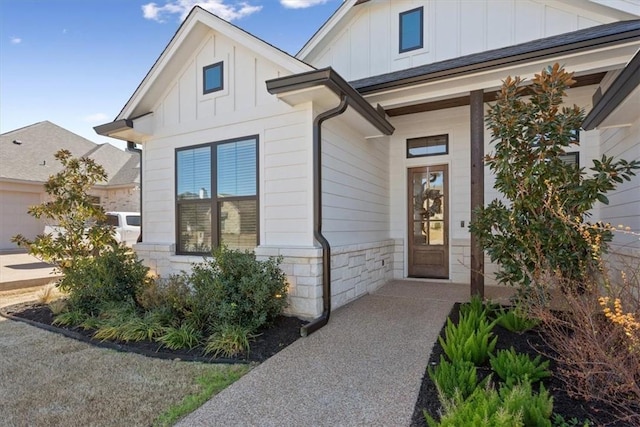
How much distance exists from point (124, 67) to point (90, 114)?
290cm

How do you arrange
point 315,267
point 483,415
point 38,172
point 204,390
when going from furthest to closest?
point 38,172, point 315,267, point 204,390, point 483,415

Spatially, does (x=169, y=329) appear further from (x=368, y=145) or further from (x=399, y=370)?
(x=368, y=145)

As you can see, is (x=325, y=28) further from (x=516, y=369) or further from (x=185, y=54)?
(x=516, y=369)

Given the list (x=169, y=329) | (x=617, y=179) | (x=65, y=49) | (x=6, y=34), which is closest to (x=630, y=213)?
(x=617, y=179)

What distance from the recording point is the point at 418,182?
747 centimetres

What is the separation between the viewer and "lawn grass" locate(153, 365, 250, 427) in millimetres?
2570

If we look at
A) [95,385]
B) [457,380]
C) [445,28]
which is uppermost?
[445,28]

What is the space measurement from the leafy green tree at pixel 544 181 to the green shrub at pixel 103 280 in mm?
5415

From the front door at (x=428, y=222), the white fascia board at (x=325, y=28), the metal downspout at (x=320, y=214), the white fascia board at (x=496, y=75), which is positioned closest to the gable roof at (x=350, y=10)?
the white fascia board at (x=325, y=28)

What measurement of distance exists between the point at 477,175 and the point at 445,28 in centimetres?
370

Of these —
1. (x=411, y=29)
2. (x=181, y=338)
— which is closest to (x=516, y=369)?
(x=181, y=338)

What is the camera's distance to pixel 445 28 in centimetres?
684

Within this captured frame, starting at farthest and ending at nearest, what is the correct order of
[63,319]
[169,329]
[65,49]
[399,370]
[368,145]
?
1. [65,49]
2. [368,145]
3. [63,319]
4. [169,329]
5. [399,370]

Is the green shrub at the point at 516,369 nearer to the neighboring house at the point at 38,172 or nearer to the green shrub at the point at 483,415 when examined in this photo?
the green shrub at the point at 483,415
